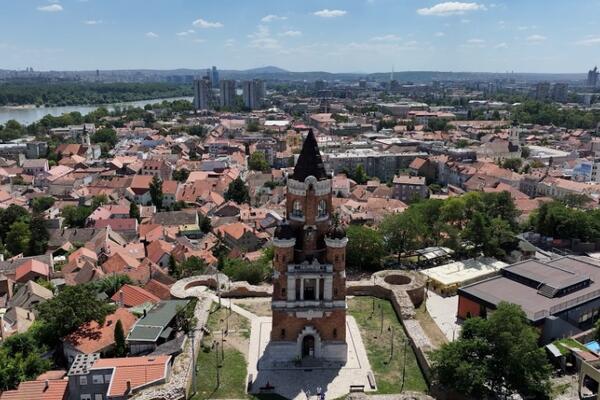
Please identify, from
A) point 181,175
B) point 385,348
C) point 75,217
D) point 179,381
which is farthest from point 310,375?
point 181,175

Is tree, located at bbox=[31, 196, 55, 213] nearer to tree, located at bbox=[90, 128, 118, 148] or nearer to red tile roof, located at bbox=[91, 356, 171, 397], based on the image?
red tile roof, located at bbox=[91, 356, 171, 397]

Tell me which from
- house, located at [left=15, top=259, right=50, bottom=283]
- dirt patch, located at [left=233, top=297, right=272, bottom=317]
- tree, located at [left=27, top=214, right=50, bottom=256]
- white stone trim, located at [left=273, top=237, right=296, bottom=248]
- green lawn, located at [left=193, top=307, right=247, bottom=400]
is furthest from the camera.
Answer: tree, located at [left=27, top=214, right=50, bottom=256]

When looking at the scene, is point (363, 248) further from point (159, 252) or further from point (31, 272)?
point (31, 272)

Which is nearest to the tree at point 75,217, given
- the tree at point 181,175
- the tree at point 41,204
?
the tree at point 41,204

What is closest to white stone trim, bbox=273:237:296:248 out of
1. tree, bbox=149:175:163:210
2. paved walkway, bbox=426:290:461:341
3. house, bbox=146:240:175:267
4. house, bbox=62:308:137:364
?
house, bbox=62:308:137:364

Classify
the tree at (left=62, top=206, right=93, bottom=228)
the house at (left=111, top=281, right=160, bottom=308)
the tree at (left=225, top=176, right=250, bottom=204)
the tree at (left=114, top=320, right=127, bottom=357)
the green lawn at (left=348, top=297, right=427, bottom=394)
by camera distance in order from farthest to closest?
the tree at (left=225, top=176, right=250, bottom=204), the tree at (left=62, top=206, right=93, bottom=228), the house at (left=111, top=281, right=160, bottom=308), the tree at (left=114, top=320, right=127, bottom=357), the green lawn at (left=348, top=297, right=427, bottom=394)

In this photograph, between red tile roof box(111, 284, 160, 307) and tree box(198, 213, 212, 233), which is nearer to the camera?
red tile roof box(111, 284, 160, 307)

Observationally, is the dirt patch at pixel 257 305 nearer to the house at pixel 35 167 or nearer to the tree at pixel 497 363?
the tree at pixel 497 363
